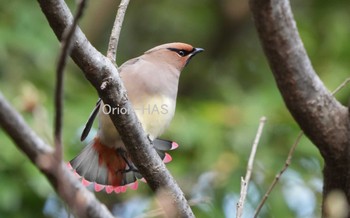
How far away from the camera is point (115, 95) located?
2.58m

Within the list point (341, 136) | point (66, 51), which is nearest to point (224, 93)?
point (341, 136)

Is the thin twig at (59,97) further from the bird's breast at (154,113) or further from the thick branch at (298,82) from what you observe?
the bird's breast at (154,113)

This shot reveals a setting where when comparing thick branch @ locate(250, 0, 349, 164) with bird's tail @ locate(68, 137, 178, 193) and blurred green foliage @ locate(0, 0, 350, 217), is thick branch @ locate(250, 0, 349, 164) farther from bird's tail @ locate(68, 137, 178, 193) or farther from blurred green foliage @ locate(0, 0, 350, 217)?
blurred green foliage @ locate(0, 0, 350, 217)

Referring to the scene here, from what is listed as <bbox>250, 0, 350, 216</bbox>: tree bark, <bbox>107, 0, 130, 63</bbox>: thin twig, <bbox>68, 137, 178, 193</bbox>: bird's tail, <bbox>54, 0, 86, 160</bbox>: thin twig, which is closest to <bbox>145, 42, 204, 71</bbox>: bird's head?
<bbox>68, 137, 178, 193</bbox>: bird's tail

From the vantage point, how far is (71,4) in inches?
224

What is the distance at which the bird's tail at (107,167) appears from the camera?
11.8 feet

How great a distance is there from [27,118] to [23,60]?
0.79m

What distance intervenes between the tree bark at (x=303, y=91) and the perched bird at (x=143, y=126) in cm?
114

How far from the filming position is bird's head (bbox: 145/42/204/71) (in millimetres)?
4020

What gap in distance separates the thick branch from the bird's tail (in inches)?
49.1

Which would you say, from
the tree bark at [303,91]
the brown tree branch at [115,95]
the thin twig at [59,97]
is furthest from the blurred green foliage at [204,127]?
the thin twig at [59,97]

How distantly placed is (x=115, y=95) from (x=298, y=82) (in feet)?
1.99

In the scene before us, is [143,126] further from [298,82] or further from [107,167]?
[298,82]

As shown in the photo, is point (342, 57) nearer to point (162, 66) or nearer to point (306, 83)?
point (162, 66)
